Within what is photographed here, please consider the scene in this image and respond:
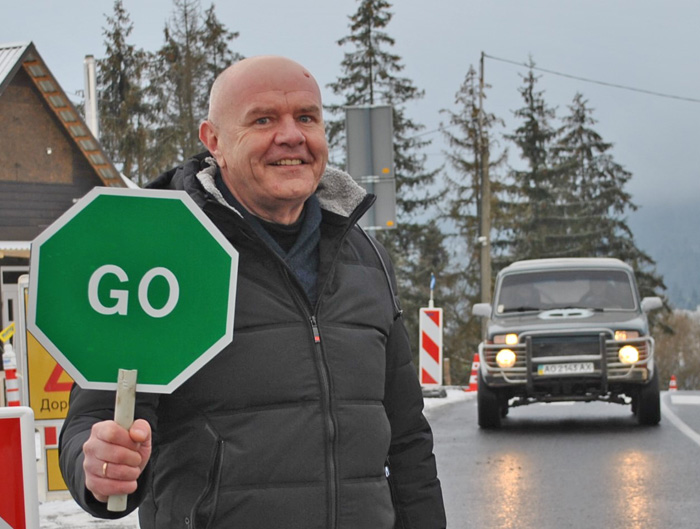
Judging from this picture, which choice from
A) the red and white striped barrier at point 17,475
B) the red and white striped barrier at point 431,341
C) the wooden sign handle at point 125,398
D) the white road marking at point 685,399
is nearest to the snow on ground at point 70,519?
the red and white striped barrier at point 17,475

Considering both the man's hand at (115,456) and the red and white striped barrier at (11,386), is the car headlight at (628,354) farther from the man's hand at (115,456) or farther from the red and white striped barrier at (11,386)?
the man's hand at (115,456)

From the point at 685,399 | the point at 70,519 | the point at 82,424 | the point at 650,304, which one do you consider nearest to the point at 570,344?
the point at 650,304

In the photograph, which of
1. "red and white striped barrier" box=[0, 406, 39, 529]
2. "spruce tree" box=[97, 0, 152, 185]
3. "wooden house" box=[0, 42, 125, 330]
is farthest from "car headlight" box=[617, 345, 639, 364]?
"spruce tree" box=[97, 0, 152, 185]

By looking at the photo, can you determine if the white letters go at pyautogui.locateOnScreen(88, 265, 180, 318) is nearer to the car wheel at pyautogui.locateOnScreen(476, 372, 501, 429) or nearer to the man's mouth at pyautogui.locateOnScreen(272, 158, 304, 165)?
the man's mouth at pyautogui.locateOnScreen(272, 158, 304, 165)

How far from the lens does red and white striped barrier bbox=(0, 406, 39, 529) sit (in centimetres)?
335

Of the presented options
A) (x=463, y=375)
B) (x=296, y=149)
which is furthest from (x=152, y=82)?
(x=296, y=149)

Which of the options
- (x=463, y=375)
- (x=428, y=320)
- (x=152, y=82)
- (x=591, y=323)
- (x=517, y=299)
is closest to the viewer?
(x=591, y=323)

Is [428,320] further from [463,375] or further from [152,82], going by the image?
[463,375]

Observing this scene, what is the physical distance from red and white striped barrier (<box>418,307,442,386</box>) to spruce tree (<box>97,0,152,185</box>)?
28215 mm

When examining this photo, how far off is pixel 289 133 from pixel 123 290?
2.55 ft

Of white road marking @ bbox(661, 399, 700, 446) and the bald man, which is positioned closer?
the bald man

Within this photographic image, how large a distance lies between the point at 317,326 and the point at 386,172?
37.2 ft

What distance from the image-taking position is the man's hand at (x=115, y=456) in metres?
2.18

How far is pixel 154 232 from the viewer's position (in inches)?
92.0
